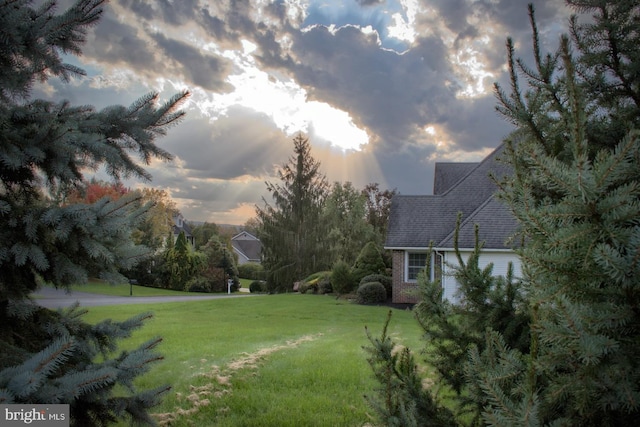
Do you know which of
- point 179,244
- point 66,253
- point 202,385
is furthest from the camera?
point 179,244

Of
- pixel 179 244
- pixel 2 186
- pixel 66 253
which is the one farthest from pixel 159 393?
pixel 179 244

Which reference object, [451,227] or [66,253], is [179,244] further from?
[66,253]

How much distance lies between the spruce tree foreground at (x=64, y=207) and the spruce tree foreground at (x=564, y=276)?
219cm

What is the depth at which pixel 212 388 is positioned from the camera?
608 centimetres

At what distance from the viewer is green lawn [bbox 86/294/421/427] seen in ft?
17.1

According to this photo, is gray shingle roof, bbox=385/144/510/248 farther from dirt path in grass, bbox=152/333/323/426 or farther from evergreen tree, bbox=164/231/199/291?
evergreen tree, bbox=164/231/199/291

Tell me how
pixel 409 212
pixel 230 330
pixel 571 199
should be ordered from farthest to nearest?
pixel 409 212 → pixel 230 330 → pixel 571 199

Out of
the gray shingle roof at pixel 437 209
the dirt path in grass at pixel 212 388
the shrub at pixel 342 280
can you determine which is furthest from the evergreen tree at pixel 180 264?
the dirt path in grass at pixel 212 388

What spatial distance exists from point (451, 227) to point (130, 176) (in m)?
18.4

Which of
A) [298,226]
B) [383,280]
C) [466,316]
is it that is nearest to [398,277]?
[383,280]

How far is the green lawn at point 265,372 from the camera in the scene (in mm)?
5223

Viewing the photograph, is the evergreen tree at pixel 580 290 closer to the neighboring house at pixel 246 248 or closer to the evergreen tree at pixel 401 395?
the evergreen tree at pixel 401 395

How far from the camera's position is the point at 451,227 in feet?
67.6

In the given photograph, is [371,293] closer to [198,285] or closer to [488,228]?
[488,228]
